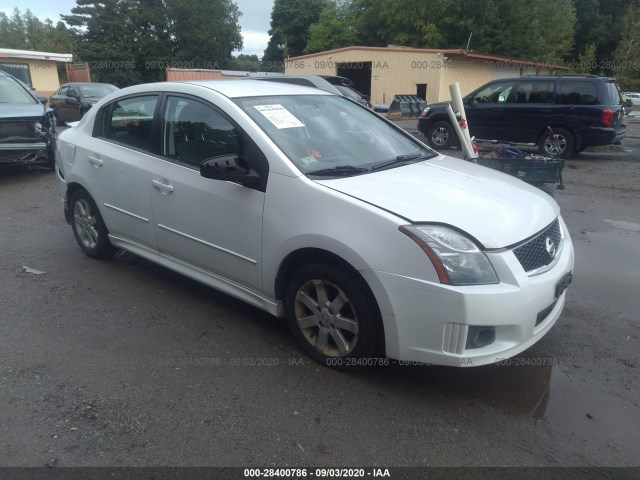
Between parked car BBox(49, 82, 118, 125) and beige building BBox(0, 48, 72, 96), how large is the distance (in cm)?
671

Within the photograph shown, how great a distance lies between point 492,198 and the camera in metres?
3.35

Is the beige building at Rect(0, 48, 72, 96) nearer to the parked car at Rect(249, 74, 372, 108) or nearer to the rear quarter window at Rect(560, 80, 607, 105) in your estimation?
the parked car at Rect(249, 74, 372, 108)

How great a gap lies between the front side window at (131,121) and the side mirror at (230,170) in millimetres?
1138

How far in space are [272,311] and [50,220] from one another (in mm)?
4583

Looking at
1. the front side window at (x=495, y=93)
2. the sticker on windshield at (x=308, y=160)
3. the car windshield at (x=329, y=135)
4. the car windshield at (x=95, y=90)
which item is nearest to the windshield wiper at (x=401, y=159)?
the car windshield at (x=329, y=135)

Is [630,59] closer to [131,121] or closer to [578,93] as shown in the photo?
[578,93]

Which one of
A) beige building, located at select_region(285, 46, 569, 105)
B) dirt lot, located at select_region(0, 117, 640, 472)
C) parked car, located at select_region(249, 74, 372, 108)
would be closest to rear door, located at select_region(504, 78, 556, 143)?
parked car, located at select_region(249, 74, 372, 108)

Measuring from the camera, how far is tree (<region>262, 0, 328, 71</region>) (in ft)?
203

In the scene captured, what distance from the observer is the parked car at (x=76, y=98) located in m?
17.5

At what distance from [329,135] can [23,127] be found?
6919mm

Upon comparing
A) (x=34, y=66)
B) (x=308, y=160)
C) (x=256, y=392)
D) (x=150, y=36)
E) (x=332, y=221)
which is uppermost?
(x=150, y=36)

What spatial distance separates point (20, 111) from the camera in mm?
8805

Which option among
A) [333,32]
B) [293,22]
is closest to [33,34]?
[293,22]

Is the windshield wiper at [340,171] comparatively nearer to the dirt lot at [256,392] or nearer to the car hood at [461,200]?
the car hood at [461,200]
